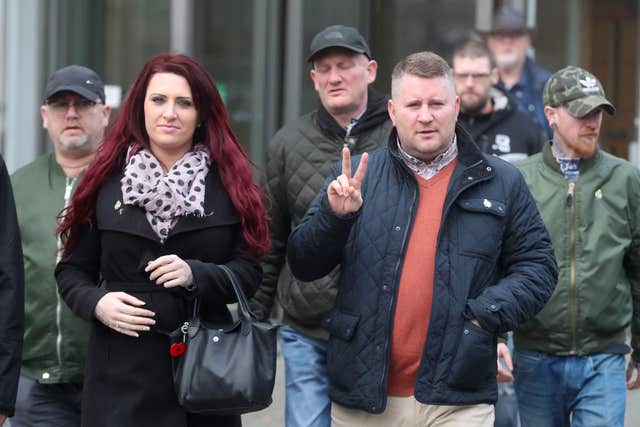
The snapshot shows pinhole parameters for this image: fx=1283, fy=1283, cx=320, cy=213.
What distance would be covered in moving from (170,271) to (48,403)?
4.15 ft

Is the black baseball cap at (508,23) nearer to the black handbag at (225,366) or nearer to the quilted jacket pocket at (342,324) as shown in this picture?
the quilted jacket pocket at (342,324)

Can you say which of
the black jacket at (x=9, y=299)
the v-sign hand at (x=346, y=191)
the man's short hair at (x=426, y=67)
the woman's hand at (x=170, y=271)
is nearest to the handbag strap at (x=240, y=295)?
the woman's hand at (x=170, y=271)

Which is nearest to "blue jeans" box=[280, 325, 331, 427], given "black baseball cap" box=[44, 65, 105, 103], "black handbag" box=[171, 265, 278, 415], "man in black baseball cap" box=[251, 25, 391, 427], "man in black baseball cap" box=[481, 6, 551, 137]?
"man in black baseball cap" box=[251, 25, 391, 427]

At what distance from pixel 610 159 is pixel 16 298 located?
261 cm

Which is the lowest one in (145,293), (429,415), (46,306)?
(429,415)

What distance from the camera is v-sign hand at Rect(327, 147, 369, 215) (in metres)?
4.28

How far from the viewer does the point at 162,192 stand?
4.45m

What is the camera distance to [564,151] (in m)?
5.49

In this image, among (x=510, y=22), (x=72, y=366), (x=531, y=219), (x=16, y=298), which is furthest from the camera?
(x=510, y=22)

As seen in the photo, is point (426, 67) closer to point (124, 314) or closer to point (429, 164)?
point (429, 164)

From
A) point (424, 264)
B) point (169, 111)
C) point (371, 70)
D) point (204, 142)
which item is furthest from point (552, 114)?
point (169, 111)

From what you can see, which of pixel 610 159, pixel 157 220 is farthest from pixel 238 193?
pixel 610 159

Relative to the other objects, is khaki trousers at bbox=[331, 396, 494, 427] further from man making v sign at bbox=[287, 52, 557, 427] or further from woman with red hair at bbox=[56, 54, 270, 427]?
woman with red hair at bbox=[56, 54, 270, 427]

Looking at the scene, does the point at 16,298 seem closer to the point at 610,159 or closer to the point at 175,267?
the point at 175,267
